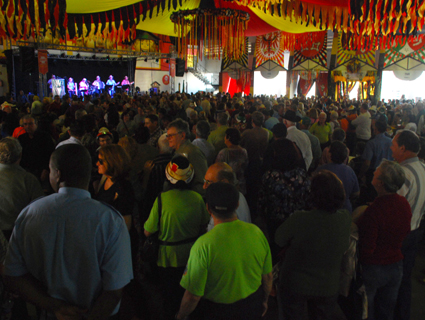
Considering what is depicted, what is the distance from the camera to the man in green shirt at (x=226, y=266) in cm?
147

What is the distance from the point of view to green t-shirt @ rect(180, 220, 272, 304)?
1469 mm

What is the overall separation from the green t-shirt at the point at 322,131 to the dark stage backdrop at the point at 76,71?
15.4 meters

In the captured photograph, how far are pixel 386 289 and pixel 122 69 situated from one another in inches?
842

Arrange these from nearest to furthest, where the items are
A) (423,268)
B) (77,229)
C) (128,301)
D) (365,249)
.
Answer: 1. (77,229)
2. (365,249)
3. (128,301)
4. (423,268)

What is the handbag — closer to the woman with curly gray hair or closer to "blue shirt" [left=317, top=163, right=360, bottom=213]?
the woman with curly gray hair

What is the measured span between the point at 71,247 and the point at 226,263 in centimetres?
66

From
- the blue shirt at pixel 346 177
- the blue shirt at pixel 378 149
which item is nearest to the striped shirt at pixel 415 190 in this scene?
the blue shirt at pixel 346 177

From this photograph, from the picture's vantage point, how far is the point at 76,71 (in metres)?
19.3

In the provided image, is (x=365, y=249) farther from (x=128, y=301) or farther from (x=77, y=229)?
(x=128, y=301)

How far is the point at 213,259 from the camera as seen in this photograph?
Result: 1.47m

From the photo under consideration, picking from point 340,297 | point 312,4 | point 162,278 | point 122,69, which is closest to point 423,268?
point 340,297

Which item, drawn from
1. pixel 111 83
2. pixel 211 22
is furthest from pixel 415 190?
pixel 111 83

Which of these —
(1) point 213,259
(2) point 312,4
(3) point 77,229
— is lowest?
(1) point 213,259

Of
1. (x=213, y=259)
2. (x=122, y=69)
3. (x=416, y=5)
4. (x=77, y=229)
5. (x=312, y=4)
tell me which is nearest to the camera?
(x=77, y=229)
